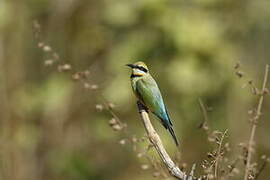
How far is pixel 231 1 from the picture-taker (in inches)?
174

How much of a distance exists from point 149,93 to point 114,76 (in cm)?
174

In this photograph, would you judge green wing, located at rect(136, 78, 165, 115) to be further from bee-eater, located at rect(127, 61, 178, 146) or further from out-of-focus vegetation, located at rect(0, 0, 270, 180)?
out-of-focus vegetation, located at rect(0, 0, 270, 180)

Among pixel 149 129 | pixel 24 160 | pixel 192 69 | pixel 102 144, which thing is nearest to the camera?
pixel 149 129

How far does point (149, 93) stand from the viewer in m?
2.66

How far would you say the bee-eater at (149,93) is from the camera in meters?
2.57

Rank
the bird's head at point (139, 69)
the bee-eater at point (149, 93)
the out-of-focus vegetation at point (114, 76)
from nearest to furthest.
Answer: the bee-eater at point (149, 93) → the bird's head at point (139, 69) → the out-of-focus vegetation at point (114, 76)

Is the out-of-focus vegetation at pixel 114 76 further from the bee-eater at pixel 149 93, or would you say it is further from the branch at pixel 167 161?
the branch at pixel 167 161

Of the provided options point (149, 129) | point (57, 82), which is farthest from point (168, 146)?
point (149, 129)

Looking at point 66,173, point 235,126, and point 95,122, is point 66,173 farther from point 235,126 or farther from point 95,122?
point 235,126

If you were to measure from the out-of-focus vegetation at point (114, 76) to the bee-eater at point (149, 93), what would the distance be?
4.22 feet

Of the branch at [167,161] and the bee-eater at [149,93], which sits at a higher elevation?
the bee-eater at [149,93]

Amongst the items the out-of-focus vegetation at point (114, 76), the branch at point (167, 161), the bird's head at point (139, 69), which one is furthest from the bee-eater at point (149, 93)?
the out-of-focus vegetation at point (114, 76)

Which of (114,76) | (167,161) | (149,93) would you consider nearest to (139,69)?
(149,93)

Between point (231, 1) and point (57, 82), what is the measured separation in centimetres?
125
